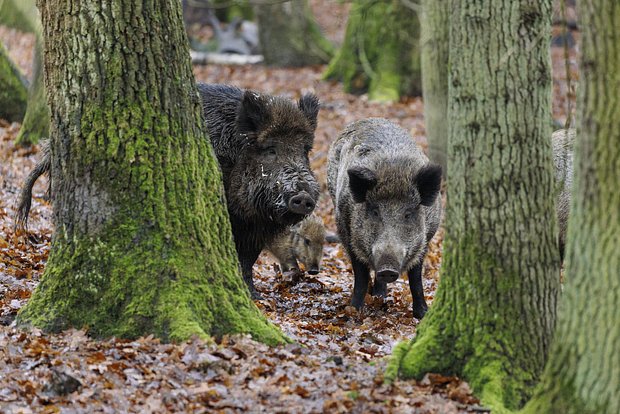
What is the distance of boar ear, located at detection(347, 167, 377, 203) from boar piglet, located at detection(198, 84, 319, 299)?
46 cm

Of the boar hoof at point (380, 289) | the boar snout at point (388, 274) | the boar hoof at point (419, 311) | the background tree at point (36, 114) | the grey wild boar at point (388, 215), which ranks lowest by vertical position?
the boar hoof at point (419, 311)

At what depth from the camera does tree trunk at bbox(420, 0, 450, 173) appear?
17.3 meters

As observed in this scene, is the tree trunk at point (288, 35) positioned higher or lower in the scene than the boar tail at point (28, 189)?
higher

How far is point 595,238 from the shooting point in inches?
221

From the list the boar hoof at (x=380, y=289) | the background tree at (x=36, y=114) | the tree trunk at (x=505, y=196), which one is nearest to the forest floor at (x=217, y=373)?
the tree trunk at (x=505, y=196)

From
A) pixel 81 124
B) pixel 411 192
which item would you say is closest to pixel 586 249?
pixel 81 124

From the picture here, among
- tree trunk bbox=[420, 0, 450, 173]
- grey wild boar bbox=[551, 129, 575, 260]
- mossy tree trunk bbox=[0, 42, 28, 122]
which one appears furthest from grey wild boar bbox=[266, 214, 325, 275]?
mossy tree trunk bbox=[0, 42, 28, 122]

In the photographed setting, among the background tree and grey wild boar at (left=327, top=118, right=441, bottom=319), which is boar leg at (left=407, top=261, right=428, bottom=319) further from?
the background tree

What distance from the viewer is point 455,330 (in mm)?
6867

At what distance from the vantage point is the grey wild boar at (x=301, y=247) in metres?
12.5

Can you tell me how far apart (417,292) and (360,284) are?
66 cm

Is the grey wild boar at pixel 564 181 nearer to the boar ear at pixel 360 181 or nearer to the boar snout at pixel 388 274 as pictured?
the boar ear at pixel 360 181

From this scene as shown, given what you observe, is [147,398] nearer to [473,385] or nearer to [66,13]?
[473,385]

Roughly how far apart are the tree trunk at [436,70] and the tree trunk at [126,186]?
33.8 feet
